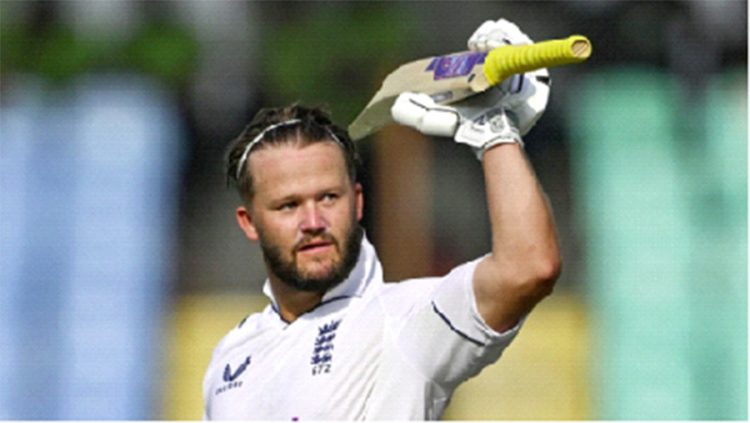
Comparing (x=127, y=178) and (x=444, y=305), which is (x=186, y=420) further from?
(x=444, y=305)

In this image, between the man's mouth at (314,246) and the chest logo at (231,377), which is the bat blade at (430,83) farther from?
the chest logo at (231,377)

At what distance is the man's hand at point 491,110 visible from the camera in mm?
4426

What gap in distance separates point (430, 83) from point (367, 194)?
7.67m

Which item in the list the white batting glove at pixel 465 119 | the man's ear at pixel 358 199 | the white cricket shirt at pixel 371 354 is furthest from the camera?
the man's ear at pixel 358 199

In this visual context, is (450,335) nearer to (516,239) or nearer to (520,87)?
(516,239)

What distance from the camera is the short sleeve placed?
175 inches

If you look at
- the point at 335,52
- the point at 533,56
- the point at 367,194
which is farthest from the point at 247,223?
the point at 335,52

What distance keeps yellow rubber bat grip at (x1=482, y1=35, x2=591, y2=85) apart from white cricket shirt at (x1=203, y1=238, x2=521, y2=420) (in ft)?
1.89

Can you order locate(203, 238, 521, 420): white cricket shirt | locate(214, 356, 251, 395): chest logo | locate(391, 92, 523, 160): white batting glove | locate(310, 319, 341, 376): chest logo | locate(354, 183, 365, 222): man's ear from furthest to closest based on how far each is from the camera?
locate(214, 356, 251, 395): chest logo < locate(354, 183, 365, 222): man's ear < locate(310, 319, 341, 376): chest logo < locate(203, 238, 521, 420): white cricket shirt < locate(391, 92, 523, 160): white batting glove

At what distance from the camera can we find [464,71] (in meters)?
4.44

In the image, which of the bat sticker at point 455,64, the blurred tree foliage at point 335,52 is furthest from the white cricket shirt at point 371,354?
the blurred tree foliage at point 335,52

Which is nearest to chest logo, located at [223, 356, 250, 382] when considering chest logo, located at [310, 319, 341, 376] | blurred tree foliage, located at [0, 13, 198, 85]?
chest logo, located at [310, 319, 341, 376]

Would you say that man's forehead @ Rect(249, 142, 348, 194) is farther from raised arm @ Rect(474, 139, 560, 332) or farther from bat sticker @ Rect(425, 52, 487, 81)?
raised arm @ Rect(474, 139, 560, 332)

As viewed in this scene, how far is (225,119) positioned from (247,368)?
282 inches
